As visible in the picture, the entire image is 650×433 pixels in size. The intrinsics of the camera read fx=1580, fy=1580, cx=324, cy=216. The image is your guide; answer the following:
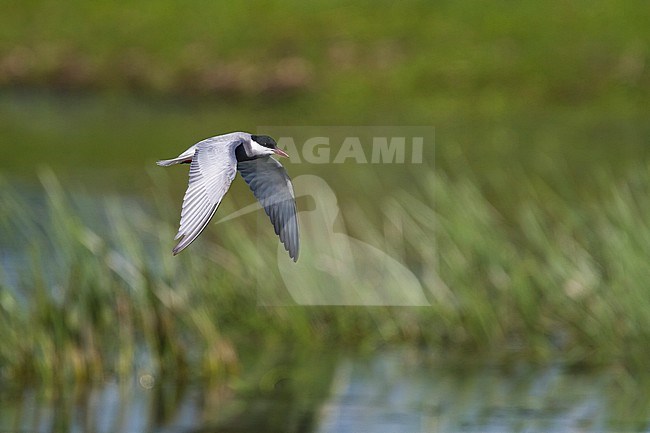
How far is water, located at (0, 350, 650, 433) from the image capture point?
33.9ft

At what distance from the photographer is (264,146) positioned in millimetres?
4516

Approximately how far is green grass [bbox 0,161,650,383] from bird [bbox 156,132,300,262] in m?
4.11

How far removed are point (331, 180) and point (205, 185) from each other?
771 inches

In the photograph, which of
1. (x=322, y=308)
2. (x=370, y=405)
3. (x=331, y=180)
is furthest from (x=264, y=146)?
(x=331, y=180)

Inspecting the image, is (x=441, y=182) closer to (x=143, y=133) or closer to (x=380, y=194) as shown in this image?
(x=380, y=194)

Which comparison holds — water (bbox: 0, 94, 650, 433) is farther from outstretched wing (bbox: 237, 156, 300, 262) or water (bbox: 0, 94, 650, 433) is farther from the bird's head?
the bird's head

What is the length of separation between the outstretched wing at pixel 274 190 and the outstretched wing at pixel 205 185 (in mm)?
262

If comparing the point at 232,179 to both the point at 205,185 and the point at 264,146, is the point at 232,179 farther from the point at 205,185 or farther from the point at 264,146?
the point at 264,146

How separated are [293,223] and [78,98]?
101ft

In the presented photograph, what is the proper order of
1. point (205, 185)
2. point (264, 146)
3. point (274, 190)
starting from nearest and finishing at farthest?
point (205, 185) < point (264, 146) < point (274, 190)

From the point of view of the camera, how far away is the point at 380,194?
21656 mm

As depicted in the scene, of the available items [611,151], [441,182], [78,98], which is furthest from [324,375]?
[78,98]

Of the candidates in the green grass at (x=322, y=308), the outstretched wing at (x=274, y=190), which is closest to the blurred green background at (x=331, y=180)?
the green grass at (x=322, y=308)

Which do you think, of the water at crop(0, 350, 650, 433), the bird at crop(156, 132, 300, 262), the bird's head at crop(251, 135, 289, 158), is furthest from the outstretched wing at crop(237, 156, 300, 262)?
the water at crop(0, 350, 650, 433)
